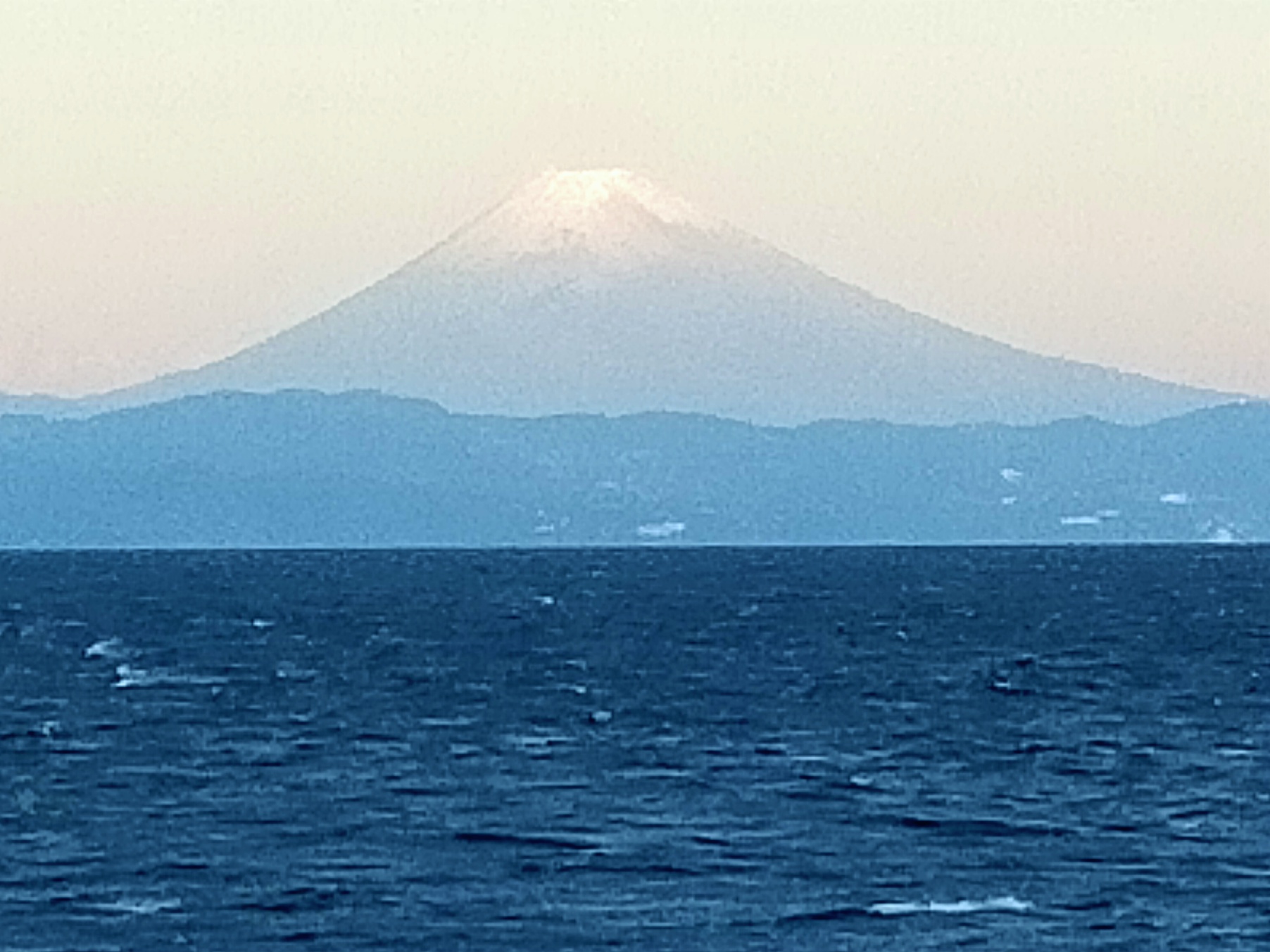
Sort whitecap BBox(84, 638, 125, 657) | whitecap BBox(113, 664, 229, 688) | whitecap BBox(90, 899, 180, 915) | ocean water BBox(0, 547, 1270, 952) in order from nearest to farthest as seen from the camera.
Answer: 1. ocean water BBox(0, 547, 1270, 952)
2. whitecap BBox(90, 899, 180, 915)
3. whitecap BBox(113, 664, 229, 688)
4. whitecap BBox(84, 638, 125, 657)

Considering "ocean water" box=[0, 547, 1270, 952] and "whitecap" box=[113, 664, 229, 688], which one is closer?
A: "ocean water" box=[0, 547, 1270, 952]

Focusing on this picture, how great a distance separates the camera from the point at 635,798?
7106 centimetres

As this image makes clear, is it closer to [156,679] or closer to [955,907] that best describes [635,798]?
[955,907]

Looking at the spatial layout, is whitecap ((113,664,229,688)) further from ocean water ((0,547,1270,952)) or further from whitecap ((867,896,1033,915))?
whitecap ((867,896,1033,915))

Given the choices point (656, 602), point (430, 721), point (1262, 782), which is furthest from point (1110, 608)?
point (1262, 782)

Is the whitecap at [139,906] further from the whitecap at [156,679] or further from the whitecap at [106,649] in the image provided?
the whitecap at [106,649]

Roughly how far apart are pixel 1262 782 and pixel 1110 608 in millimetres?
99793

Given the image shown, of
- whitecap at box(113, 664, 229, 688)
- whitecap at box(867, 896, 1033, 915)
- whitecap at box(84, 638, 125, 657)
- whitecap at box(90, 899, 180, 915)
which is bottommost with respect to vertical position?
whitecap at box(867, 896, 1033, 915)

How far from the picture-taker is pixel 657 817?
67.4 m

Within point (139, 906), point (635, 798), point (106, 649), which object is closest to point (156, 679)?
point (106, 649)

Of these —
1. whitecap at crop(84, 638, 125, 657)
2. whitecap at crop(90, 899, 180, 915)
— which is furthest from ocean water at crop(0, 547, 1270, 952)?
whitecap at crop(84, 638, 125, 657)

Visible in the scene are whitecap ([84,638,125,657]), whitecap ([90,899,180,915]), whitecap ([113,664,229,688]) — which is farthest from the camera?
whitecap ([84,638,125,657])

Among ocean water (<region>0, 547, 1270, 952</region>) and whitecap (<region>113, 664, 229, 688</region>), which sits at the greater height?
whitecap (<region>113, 664, 229, 688</region>)

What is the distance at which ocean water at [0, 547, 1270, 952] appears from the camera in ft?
179
